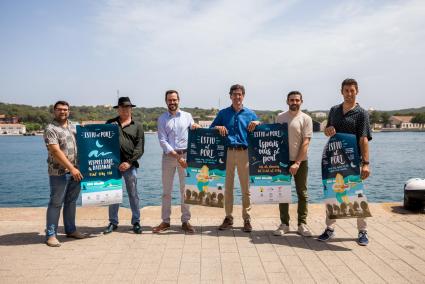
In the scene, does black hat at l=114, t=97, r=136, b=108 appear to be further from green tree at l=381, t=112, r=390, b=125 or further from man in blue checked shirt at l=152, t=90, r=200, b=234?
green tree at l=381, t=112, r=390, b=125

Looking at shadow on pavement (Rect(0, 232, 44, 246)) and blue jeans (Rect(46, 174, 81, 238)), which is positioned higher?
blue jeans (Rect(46, 174, 81, 238))

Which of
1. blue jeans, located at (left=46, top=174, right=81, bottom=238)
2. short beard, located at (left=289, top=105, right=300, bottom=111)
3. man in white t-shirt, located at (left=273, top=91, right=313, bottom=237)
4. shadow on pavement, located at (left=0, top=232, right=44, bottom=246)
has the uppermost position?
short beard, located at (left=289, top=105, right=300, bottom=111)

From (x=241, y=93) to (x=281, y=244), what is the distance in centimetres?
243

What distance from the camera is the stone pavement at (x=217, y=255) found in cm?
423

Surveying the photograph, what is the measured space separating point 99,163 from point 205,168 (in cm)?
171

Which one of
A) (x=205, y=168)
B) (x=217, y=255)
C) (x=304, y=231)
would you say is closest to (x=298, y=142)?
(x=304, y=231)

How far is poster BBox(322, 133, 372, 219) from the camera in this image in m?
5.45

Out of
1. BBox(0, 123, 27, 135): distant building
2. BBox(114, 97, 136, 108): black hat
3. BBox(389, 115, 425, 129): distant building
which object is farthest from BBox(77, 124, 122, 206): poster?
BBox(389, 115, 425, 129): distant building

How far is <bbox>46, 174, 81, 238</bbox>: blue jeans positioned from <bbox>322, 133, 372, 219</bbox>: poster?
397 centimetres

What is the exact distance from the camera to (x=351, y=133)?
18.0 feet

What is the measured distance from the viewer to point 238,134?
6066mm

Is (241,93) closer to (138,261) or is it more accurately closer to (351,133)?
(351,133)

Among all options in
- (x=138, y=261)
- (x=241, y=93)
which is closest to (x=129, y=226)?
(x=138, y=261)

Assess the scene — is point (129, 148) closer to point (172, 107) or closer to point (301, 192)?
point (172, 107)
